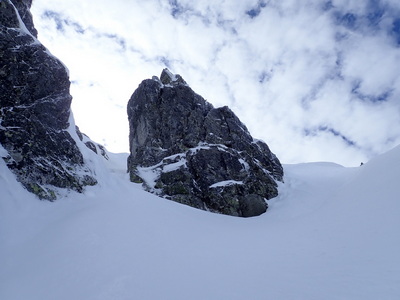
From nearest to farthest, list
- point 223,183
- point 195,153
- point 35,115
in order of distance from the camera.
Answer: point 35,115
point 223,183
point 195,153

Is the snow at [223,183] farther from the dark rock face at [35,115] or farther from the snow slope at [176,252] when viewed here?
the dark rock face at [35,115]

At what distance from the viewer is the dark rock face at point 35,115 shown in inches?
586

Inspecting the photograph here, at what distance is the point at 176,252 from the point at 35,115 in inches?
516

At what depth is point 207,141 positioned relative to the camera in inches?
1366

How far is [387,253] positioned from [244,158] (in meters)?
24.8

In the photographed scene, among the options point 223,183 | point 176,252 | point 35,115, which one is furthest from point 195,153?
point 176,252

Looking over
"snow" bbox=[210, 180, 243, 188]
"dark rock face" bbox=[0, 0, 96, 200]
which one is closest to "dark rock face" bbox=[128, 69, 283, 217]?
"snow" bbox=[210, 180, 243, 188]

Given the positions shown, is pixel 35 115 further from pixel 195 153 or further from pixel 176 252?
pixel 195 153

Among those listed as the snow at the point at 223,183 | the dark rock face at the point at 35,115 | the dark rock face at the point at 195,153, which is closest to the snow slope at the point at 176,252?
the dark rock face at the point at 35,115

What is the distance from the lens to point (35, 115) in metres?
17.1

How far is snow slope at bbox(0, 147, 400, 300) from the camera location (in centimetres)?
814

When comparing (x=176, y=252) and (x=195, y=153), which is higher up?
(x=195, y=153)

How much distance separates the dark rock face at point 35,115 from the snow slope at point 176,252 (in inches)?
44.7

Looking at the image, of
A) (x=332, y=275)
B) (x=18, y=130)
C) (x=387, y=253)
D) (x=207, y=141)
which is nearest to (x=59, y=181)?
(x=18, y=130)
